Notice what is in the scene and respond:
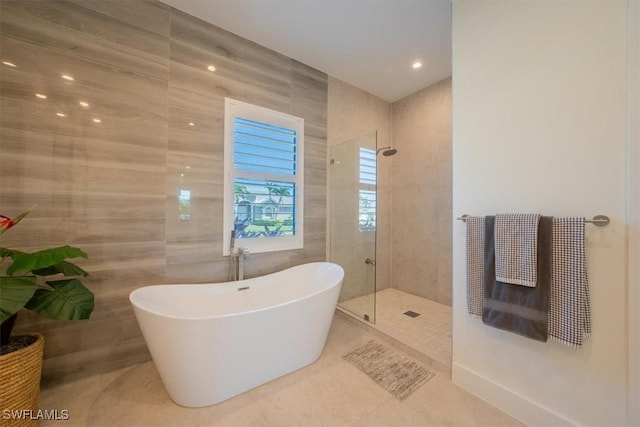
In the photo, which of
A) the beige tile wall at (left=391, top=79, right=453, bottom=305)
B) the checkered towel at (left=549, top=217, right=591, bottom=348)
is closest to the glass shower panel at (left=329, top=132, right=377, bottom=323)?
the beige tile wall at (left=391, top=79, right=453, bottom=305)

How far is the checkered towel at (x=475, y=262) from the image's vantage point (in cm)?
145

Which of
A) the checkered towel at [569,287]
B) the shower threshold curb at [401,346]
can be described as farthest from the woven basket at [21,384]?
the checkered towel at [569,287]

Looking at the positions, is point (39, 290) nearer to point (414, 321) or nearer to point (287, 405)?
point (287, 405)

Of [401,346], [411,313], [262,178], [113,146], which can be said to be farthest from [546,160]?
[113,146]

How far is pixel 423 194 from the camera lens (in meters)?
3.04

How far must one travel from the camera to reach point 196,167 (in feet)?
6.65

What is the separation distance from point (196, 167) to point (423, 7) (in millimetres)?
2240

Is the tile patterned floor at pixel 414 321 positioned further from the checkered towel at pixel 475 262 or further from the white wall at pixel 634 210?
the white wall at pixel 634 210

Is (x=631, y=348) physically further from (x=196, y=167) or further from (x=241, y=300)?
(x=196, y=167)

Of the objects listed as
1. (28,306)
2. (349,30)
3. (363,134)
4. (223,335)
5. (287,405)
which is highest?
(349,30)

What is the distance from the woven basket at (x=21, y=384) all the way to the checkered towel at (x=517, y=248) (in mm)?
2509

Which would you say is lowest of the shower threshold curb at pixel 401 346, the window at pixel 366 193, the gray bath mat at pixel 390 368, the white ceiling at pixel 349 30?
the gray bath mat at pixel 390 368

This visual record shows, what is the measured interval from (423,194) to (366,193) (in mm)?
804

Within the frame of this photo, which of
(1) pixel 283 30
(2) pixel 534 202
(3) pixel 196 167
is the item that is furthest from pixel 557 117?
(3) pixel 196 167
